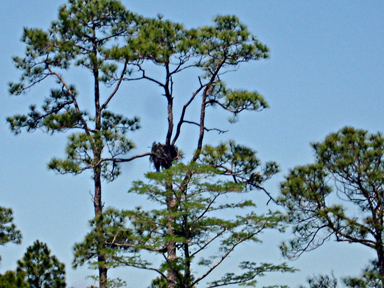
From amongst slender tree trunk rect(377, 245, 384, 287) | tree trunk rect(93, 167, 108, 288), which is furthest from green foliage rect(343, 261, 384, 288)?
tree trunk rect(93, 167, 108, 288)

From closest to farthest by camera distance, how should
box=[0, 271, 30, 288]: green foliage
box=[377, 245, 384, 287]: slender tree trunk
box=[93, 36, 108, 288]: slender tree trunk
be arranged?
box=[93, 36, 108, 288]: slender tree trunk → box=[0, 271, 30, 288]: green foliage → box=[377, 245, 384, 287]: slender tree trunk

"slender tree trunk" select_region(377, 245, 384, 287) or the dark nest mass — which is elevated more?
the dark nest mass

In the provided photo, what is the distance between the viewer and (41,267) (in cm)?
1048

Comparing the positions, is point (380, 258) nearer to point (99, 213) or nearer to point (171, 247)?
point (171, 247)

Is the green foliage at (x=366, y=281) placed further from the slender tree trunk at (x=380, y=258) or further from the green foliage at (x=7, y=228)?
the green foliage at (x=7, y=228)

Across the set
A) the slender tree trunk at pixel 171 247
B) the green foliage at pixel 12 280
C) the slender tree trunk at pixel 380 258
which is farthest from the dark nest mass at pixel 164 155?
the slender tree trunk at pixel 380 258

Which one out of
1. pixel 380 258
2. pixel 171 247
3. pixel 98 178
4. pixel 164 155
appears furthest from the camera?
pixel 164 155

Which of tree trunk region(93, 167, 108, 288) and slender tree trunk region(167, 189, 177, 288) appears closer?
slender tree trunk region(167, 189, 177, 288)

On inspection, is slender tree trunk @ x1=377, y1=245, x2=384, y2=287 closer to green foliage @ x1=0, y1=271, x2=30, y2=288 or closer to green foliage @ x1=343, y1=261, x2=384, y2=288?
green foliage @ x1=343, y1=261, x2=384, y2=288

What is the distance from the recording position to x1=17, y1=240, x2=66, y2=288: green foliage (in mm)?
10391

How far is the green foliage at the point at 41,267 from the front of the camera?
10.4 m

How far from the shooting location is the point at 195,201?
9.42 m

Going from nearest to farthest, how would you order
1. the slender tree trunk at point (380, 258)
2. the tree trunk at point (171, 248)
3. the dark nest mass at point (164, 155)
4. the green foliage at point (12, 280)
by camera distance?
1. the tree trunk at point (171, 248)
2. the green foliage at point (12, 280)
3. the slender tree trunk at point (380, 258)
4. the dark nest mass at point (164, 155)

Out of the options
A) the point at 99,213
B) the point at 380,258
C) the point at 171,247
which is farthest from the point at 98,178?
the point at 380,258
